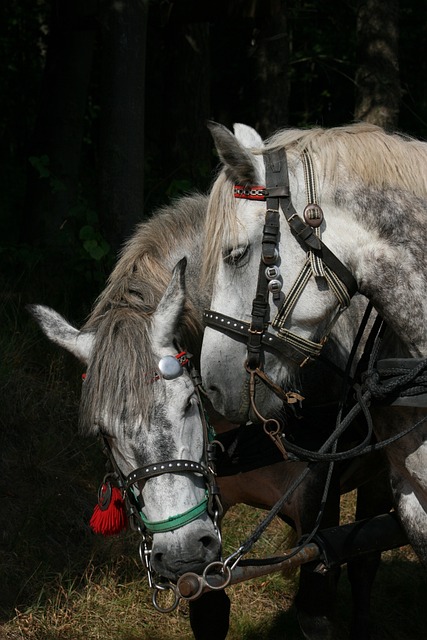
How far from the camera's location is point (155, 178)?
7.56 meters

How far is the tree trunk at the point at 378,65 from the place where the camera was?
24.0 ft

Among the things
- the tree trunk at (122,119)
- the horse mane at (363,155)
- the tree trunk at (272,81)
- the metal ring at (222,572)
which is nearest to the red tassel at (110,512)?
the metal ring at (222,572)

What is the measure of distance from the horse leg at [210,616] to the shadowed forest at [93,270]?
2.69 feet

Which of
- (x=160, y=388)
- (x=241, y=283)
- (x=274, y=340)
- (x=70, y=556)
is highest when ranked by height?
Answer: (x=241, y=283)

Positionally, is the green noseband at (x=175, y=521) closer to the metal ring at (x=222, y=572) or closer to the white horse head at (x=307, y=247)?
the metal ring at (x=222, y=572)

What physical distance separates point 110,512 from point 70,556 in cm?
153

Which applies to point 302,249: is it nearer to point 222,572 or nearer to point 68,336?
point 68,336

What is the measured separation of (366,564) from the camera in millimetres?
4035

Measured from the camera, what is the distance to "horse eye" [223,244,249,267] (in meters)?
2.71

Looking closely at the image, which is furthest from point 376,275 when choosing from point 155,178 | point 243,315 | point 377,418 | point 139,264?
point 155,178

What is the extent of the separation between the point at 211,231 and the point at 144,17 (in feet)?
10.2

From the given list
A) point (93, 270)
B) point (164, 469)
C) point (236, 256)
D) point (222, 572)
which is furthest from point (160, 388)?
point (93, 270)

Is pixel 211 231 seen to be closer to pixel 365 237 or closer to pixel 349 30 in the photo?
pixel 365 237

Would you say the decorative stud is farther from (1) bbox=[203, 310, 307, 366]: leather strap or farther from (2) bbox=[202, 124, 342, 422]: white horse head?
(1) bbox=[203, 310, 307, 366]: leather strap
